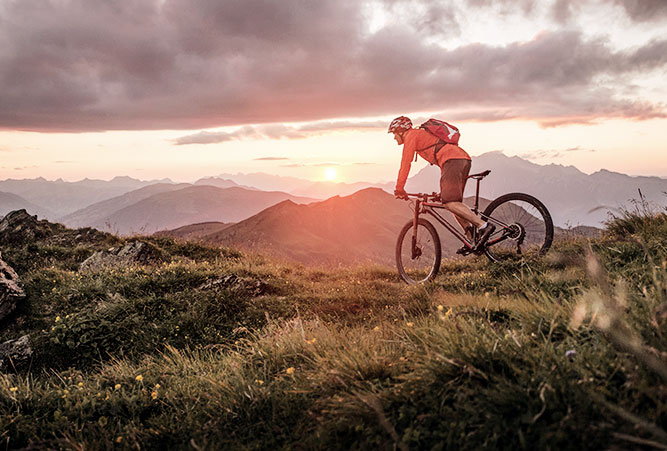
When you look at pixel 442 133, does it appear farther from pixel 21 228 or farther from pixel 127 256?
pixel 21 228

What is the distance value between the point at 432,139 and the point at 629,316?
222 inches

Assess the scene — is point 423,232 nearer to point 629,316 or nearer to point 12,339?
point 629,316

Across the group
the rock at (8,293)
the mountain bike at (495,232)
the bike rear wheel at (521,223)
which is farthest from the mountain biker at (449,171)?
the rock at (8,293)

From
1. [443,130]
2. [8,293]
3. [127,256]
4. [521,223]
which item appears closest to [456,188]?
[443,130]

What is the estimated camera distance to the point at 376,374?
3.09 m

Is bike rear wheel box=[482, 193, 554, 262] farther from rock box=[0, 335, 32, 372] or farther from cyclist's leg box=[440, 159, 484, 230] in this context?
rock box=[0, 335, 32, 372]

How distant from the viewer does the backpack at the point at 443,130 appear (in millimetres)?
7738

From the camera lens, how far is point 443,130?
7.76 meters

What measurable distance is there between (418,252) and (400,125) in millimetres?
2906

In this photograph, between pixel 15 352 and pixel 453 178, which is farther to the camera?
pixel 453 178

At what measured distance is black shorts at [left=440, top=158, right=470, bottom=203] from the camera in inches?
297

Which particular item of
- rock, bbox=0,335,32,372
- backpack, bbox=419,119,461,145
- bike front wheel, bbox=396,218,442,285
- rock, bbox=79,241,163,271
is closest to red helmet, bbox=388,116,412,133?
backpack, bbox=419,119,461,145

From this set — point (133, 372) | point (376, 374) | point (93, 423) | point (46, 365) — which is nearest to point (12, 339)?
point (46, 365)

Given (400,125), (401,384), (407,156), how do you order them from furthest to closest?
(400,125), (407,156), (401,384)
